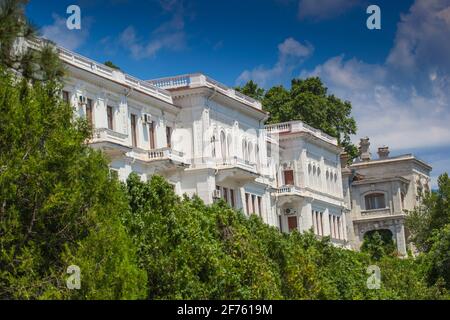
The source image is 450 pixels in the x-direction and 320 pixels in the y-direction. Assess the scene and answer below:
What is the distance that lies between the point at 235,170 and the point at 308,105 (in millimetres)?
32516

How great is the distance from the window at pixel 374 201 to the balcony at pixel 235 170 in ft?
113

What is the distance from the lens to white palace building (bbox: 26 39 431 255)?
149 ft

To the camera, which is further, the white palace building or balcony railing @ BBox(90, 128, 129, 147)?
the white palace building

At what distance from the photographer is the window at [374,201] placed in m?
90.1

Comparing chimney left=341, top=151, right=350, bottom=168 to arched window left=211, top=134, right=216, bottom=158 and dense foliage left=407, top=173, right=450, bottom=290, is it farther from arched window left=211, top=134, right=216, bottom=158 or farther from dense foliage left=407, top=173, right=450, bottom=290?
arched window left=211, top=134, right=216, bottom=158

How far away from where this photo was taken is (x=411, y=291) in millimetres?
46062

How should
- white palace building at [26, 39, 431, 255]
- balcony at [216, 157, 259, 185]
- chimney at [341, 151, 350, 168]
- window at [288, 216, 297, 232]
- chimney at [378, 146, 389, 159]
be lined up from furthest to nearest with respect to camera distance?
chimney at [378, 146, 389, 159]
chimney at [341, 151, 350, 168]
window at [288, 216, 297, 232]
balcony at [216, 157, 259, 185]
white palace building at [26, 39, 431, 255]

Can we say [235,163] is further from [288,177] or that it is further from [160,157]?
[288,177]

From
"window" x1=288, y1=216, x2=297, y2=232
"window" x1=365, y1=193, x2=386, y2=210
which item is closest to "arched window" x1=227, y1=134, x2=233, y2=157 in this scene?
"window" x1=288, y1=216, x2=297, y2=232

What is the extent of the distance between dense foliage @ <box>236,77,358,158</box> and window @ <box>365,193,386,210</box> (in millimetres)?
5431

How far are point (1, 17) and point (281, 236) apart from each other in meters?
17.2

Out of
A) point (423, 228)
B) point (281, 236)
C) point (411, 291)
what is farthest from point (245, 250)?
point (423, 228)
